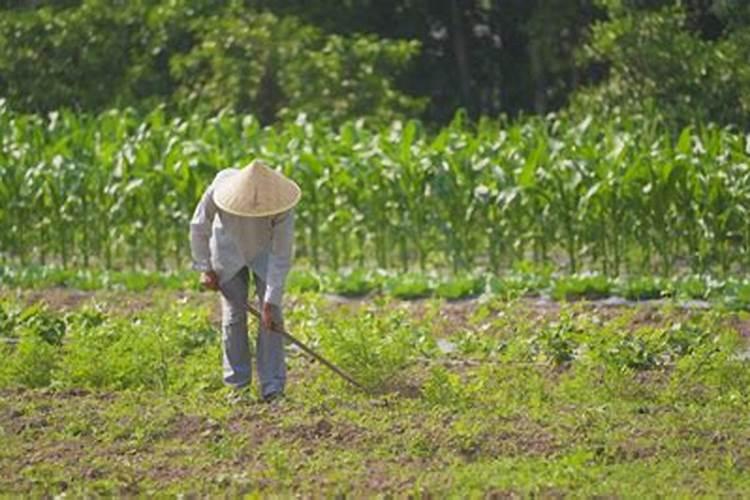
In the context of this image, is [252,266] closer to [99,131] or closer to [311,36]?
[99,131]

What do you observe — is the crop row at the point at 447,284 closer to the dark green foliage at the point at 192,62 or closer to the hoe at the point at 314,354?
the hoe at the point at 314,354

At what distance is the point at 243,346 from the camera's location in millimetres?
12477

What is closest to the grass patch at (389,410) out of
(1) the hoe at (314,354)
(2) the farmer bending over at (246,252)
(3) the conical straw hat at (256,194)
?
(1) the hoe at (314,354)

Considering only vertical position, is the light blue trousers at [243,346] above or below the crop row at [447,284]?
above

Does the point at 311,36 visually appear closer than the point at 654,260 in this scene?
No

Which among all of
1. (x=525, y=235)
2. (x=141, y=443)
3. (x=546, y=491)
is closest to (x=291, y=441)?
(x=141, y=443)

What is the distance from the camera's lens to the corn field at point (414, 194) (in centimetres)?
1895

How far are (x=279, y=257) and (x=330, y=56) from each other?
13.1 meters

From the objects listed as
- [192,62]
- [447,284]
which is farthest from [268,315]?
[192,62]

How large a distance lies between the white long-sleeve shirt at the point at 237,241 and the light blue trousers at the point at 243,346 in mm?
98

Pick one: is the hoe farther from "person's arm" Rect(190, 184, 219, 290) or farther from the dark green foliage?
the dark green foliage

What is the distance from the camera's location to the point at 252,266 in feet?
40.6

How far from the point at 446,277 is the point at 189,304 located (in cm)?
268

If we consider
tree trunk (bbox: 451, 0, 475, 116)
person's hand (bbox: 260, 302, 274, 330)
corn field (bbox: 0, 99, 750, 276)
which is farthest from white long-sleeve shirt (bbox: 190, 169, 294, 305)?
tree trunk (bbox: 451, 0, 475, 116)
